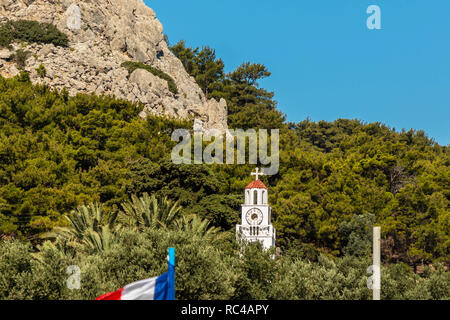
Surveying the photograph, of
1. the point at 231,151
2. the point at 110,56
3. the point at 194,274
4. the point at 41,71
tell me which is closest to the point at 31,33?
the point at 110,56

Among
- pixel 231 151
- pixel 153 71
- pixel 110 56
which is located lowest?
pixel 231 151

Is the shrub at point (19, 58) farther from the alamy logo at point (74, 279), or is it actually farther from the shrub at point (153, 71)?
the alamy logo at point (74, 279)

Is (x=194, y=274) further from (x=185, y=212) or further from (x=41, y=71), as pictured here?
(x=41, y=71)

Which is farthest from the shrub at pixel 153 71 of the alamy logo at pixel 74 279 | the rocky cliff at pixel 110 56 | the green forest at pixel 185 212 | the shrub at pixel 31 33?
the alamy logo at pixel 74 279

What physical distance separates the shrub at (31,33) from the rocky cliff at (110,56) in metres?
1.31

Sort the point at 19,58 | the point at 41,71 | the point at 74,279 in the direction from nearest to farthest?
the point at 74,279
the point at 41,71
the point at 19,58

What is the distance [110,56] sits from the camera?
78.8m

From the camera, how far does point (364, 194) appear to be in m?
43.2

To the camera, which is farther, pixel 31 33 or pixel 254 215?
pixel 31 33

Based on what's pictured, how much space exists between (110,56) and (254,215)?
53594 mm

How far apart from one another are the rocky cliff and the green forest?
13.7 m

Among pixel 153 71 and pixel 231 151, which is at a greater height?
pixel 153 71

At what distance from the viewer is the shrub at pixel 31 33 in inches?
2949

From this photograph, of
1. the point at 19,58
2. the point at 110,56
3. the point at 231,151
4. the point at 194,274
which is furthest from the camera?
the point at 110,56
